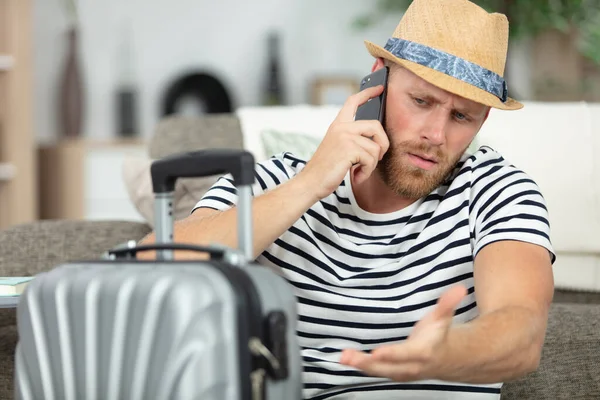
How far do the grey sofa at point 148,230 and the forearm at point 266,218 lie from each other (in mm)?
605

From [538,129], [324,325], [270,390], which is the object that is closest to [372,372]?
[270,390]

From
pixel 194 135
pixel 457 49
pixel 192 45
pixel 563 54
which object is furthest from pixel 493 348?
pixel 563 54

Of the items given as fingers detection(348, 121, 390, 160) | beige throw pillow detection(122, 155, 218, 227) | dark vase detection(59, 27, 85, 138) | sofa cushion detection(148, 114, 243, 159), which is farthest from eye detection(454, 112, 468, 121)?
dark vase detection(59, 27, 85, 138)

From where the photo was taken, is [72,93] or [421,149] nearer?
[421,149]

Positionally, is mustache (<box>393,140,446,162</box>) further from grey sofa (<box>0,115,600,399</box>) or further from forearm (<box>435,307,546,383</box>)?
grey sofa (<box>0,115,600,399</box>)

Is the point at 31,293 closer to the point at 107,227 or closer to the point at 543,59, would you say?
the point at 107,227

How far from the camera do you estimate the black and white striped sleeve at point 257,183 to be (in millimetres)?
1340

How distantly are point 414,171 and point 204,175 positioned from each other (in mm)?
449

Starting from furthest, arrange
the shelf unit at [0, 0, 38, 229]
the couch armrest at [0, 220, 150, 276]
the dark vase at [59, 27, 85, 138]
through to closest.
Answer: the dark vase at [59, 27, 85, 138]
the shelf unit at [0, 0, 38, 229]
the couch armrest at [0, 220, 150, 276]

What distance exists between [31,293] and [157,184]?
0.18 meters

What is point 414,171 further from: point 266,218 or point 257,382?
point 257,382

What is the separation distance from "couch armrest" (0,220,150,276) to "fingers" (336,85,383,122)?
0.77 meters

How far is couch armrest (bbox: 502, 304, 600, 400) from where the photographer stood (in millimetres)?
1626

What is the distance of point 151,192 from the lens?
6.63 ft
